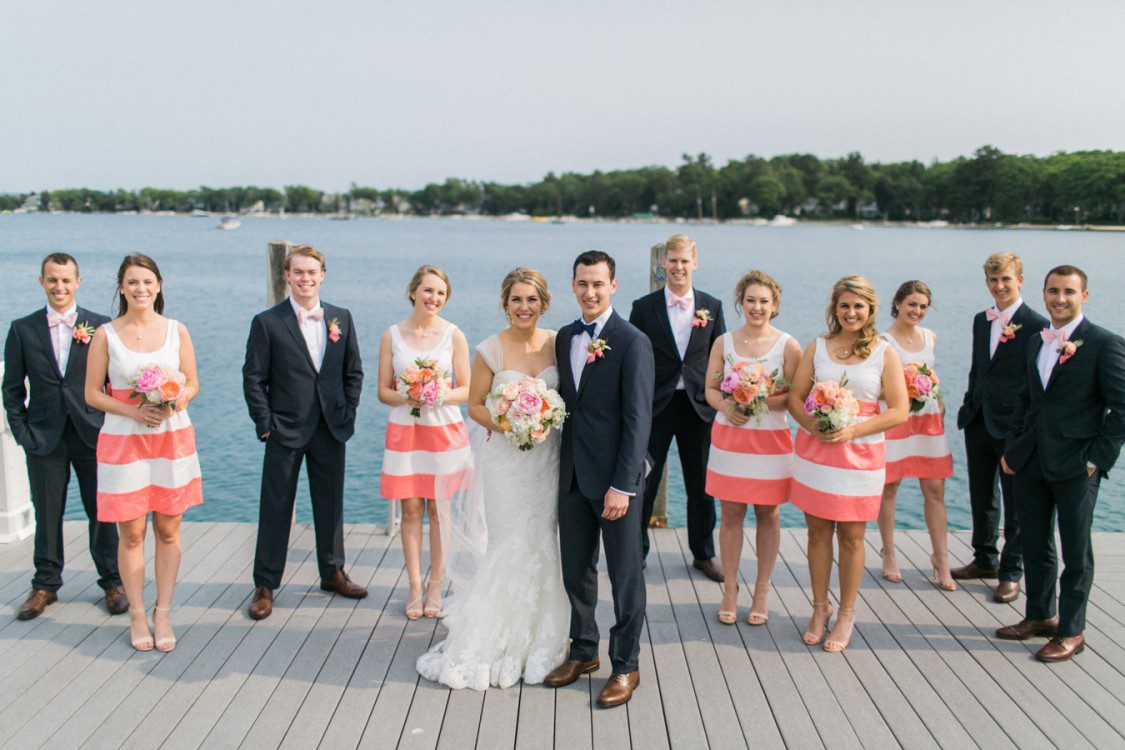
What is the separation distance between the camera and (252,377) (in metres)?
4.77

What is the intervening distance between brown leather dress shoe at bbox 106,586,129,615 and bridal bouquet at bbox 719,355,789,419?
3.71m

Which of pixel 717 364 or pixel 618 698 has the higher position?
pixel 717 364

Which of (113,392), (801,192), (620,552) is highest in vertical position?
(801,192)

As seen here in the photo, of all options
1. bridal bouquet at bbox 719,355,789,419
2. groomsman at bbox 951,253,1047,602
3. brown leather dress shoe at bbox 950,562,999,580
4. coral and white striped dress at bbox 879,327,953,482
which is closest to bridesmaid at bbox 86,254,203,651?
bridal bouquet at bbox 719,355,789,419

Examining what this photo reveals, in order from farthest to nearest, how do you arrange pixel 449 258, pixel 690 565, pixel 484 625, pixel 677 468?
pixel 449 258 < pixel 677 468 < pixel 690 565 < pixel 484 625

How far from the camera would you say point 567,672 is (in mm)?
4066

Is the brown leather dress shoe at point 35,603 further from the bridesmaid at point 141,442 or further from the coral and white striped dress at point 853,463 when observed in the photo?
the coral and white striped dress at point 853,463

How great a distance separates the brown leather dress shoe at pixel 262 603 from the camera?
481 cm

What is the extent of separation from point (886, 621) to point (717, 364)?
1.80 m

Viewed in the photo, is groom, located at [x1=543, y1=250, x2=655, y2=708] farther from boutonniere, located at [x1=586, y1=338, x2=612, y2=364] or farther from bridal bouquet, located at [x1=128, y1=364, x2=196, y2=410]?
bridal bouquet, located at [x1=128, y1=364, x2=196, y2=410]

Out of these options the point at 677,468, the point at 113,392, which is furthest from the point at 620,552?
the point at 677,468

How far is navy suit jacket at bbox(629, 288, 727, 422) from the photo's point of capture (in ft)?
17.6

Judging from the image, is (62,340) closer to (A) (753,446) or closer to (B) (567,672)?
(B) (567,672)

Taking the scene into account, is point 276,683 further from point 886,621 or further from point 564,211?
point 564,211
